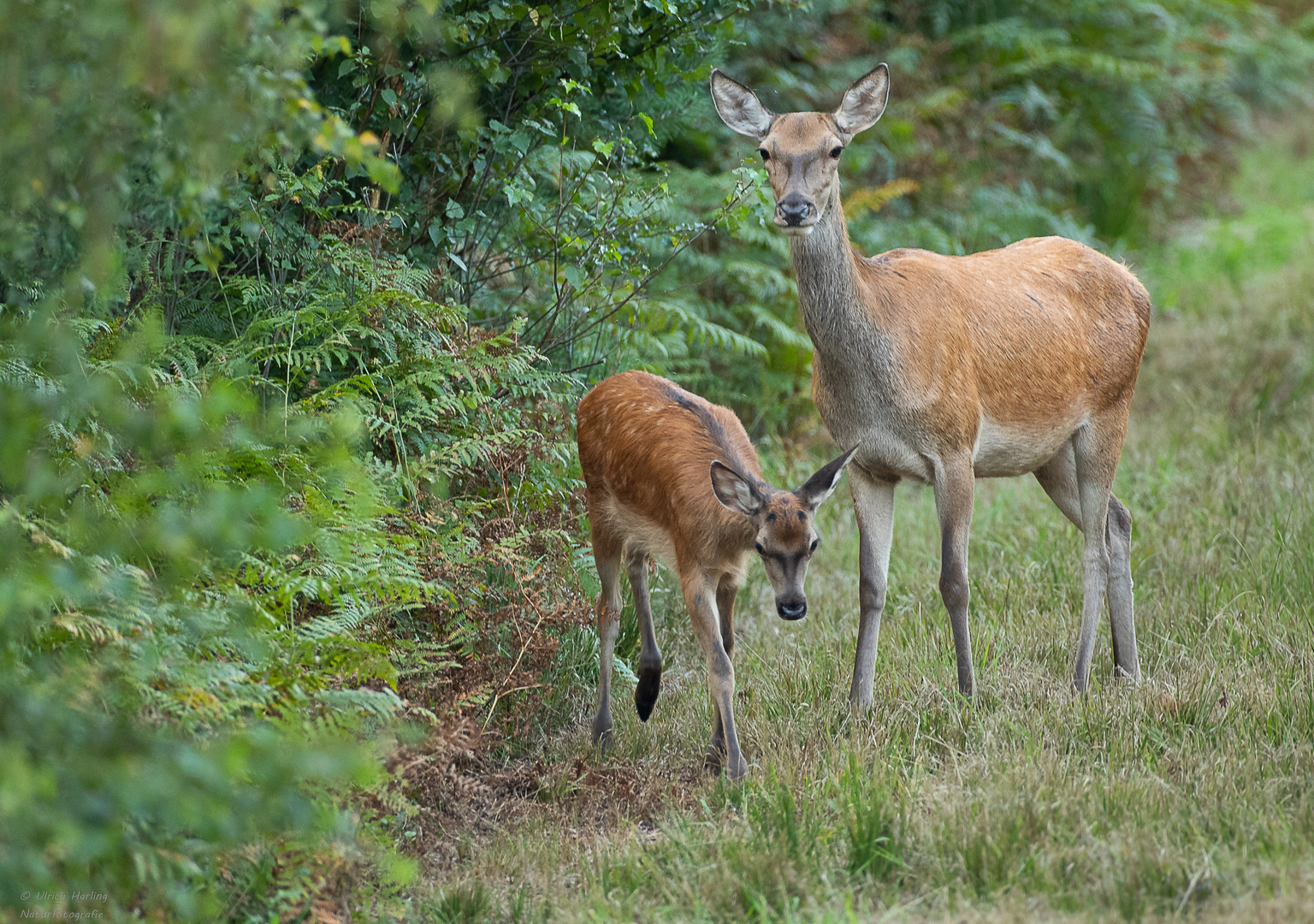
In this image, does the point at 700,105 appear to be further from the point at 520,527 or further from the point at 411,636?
the point at 411,636

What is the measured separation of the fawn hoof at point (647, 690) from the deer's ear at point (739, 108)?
256 cm

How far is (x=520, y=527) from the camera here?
5.57 meters

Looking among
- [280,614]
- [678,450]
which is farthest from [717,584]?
[280,614]

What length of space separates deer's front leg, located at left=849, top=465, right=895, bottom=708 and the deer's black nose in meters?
1.27

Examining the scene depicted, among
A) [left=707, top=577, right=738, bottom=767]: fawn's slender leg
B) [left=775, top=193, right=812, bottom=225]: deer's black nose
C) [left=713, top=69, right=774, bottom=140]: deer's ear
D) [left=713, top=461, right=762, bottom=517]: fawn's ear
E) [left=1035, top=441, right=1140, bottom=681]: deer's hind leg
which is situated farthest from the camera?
A: [left=1035, top=441, right=1140, bottom=681]: deer's hind leg

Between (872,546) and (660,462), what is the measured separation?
112 cm

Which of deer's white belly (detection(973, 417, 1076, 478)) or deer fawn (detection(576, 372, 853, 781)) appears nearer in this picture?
deer fawn (detection(576, 372, 853, 781))

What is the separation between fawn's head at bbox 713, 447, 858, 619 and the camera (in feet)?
16.2

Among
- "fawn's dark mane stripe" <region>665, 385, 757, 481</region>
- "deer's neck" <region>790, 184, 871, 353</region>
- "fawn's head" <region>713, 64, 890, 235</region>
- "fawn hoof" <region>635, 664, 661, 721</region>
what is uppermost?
"fawn's head" <region>713, 64, 890, 235</region>

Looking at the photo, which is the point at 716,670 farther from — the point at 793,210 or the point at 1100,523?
the point at 1100,523

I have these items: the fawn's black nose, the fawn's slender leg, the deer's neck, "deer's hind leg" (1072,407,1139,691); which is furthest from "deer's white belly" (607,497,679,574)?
"deer's hind leg" (1072,407,1139,691)

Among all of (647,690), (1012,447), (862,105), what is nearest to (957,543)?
(1012,447)

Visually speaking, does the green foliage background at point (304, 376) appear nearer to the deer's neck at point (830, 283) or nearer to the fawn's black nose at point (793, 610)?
the deer's neck at point (830, 283)

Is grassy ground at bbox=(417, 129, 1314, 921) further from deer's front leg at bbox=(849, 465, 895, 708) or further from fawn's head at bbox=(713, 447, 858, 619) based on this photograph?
fawn's head at bbox=(713, 447, 858, 619)
